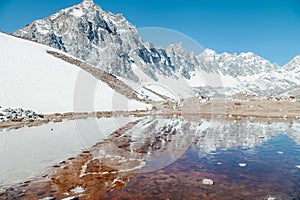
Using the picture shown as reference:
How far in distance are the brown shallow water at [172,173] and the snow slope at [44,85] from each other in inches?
883

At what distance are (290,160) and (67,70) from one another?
5088cm

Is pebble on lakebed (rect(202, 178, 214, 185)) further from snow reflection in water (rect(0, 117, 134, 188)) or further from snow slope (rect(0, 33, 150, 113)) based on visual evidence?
snow slope (rect(0, 33, 150, 113))

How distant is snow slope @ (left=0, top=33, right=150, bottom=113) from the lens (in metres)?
35.0

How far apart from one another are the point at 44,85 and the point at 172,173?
122 feet

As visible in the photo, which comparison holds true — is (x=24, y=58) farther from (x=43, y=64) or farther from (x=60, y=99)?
(x=60, y=99)

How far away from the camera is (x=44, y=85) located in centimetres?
4206

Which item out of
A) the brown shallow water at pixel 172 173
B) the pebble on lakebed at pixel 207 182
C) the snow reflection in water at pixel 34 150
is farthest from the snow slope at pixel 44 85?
the pebble on lakebed at pixel 207 182

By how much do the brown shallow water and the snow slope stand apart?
22.4m

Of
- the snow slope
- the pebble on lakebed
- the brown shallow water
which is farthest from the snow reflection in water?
the snow slope

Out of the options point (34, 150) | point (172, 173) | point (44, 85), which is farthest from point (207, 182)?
point (44, 85)

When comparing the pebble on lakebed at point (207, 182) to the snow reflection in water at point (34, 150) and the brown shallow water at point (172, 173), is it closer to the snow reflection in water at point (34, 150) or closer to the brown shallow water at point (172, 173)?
the brown shallow water at point (172, 173)

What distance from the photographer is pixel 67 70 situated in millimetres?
55000

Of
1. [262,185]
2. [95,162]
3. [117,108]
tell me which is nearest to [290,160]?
[262,185]

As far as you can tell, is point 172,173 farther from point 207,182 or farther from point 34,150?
point 34,150
